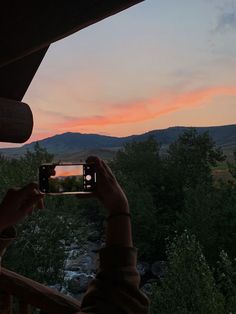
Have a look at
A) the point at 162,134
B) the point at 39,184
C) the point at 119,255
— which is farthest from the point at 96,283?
the point at 162,134

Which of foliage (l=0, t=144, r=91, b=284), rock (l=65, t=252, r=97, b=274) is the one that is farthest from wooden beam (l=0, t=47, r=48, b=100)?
rock (l=65, t=252, r=97, b=274)

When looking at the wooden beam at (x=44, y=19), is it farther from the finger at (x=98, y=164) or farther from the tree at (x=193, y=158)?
the tree at (x=193, y=158)

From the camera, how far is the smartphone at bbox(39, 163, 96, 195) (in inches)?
35.5

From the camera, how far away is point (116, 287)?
0.79 metres

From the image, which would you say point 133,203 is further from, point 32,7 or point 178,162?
point 32,7

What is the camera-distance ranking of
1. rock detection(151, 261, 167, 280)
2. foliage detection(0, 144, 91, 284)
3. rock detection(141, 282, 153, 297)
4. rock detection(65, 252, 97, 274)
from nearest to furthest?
foliage detection(0, 144, 91, 284) → rock detection(141, 282, 153, 297) → rock detection(151, 261, 167, 280) → rock detection(65, 252, 97, 274)

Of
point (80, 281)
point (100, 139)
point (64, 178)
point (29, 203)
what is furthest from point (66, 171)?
point (100, 139)

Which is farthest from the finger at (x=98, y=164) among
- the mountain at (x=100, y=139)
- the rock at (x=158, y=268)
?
the mountain at (x=100, y=139)

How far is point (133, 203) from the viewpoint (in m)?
28.4

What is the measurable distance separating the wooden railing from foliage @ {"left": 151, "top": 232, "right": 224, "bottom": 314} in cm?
1831

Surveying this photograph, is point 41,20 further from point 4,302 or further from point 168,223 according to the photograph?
point 168,223

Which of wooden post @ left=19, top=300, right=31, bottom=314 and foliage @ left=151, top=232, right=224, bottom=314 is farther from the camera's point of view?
foliage @ left=151, top=232, right=224, bottom=314

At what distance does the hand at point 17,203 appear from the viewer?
0.90 meters

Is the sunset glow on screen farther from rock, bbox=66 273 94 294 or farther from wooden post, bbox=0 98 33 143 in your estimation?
rock, bbox=66 273 94 294
